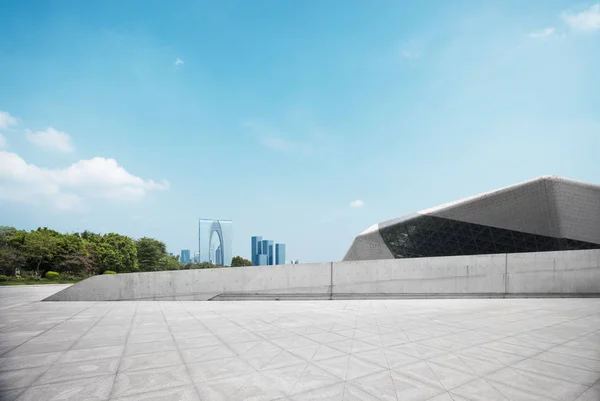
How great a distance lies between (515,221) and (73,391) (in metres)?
31.0

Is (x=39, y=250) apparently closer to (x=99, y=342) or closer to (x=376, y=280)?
(x=376, y=280)

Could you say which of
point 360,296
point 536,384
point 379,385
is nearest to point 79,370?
point 379,385

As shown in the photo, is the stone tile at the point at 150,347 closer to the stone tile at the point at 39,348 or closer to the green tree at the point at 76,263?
the stone tile at the point at 39,348

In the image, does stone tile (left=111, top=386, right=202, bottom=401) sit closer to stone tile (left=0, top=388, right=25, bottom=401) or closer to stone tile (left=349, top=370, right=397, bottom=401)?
stone tile (left=0, top=388, right=25, bottom=401)

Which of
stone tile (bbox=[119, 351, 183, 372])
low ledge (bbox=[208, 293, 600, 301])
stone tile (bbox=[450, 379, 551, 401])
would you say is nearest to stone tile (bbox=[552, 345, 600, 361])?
stone tile (bbox=[450, 379, 551, 401])

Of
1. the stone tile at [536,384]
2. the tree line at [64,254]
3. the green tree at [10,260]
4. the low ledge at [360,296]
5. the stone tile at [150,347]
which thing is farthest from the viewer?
the tree line at [64,254]

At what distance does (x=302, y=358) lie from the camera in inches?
193

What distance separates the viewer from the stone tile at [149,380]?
3.73m

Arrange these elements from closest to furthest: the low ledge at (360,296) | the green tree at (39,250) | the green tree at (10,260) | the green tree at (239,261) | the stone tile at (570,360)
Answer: the stone tile at (570,360) < the low ledge at (360,296) < the green tree at (10,260) < the green tree at (39,250) < the green tree at (239,261)

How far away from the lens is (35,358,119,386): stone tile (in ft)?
13.6

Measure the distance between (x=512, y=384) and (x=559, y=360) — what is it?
5.37ft

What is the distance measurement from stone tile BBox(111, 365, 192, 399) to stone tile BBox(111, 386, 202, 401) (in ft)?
0.29

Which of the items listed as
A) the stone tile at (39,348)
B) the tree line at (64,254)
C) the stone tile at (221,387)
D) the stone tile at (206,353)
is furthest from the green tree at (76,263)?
the stone tile at (221,387)

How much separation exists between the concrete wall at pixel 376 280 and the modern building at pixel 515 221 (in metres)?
12.0
